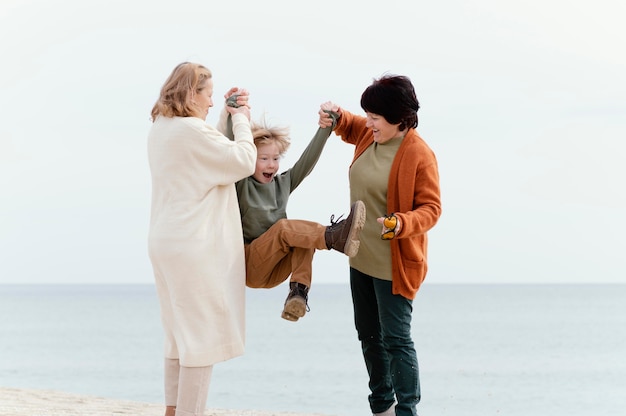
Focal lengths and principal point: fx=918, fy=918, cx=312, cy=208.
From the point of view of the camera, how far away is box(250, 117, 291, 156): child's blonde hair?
4.55 metres

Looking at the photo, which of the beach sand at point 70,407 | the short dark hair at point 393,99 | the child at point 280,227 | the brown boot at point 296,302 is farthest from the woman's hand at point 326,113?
the beach sand at point 70,407

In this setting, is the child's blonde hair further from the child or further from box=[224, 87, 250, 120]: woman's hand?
box=[224, 87, 250, 120]: woman's hand

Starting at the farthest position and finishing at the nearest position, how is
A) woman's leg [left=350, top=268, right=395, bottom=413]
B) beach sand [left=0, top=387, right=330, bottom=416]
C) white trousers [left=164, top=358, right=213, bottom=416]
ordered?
beach sand [left=0, top=387, right=330, bottom=416], woman's leg [left=350, top=268, right=395, bottom=413], white trousers [left=164, top=358, right=213, bottom=416]

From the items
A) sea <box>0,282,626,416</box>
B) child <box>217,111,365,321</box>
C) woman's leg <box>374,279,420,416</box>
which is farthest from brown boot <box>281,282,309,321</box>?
sea <box>0,282,626,416</box>

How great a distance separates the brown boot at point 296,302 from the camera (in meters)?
4.33

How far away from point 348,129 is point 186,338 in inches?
57.2

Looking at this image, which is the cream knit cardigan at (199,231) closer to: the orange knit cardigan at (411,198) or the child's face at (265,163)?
the child's face at (265,163)

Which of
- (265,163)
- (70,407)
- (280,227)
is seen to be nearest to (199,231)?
(280,227)

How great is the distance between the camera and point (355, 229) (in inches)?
169

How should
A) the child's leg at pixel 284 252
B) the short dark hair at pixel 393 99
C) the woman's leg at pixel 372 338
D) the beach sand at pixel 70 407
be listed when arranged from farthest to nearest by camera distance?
the beach sand at pixel 70 407 < the woman's leg at pixel 372 338 < the short dark hair at pixel 393 99 < the child's leg at pixel 284 252

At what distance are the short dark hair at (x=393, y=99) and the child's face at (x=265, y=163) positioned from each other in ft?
1.69

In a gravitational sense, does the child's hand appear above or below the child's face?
above

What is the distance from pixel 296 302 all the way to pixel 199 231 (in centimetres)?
58

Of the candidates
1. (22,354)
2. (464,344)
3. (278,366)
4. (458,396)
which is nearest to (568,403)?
(458,396)
